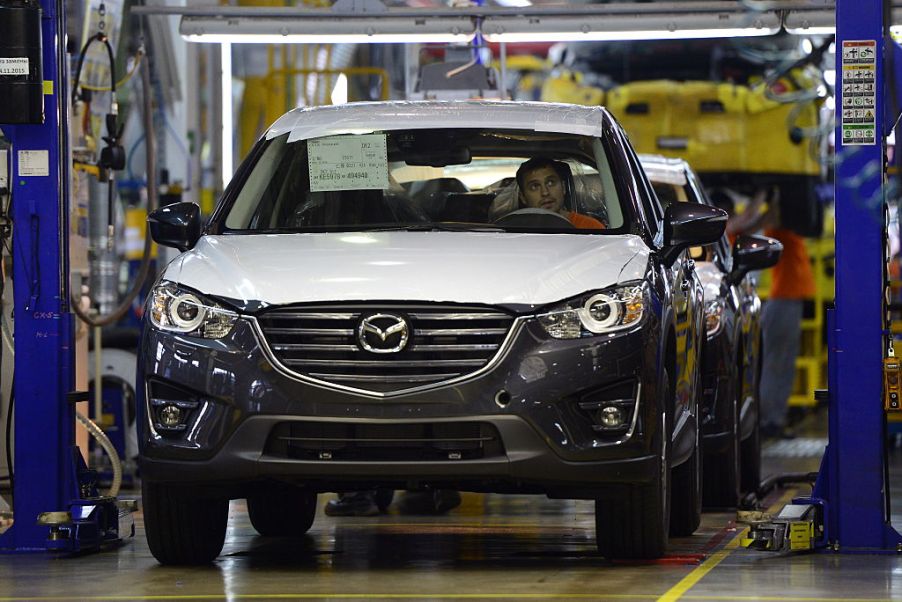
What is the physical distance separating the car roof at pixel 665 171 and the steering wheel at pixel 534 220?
3445 millimetres

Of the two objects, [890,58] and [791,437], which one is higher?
[890,58]

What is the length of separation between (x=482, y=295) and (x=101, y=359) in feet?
23.5

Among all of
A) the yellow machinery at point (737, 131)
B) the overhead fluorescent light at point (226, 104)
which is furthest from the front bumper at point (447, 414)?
the yellow machinery at point (737, 131)

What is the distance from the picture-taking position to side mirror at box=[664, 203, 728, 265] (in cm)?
771

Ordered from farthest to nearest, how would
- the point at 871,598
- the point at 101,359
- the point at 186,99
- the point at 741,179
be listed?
the point at 741,179
the point at 186,99
the point at 101,359
the point at 871,598

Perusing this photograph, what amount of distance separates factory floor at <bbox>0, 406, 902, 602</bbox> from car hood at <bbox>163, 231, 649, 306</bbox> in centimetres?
102

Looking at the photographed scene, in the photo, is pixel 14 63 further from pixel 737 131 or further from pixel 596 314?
pixel 737 131

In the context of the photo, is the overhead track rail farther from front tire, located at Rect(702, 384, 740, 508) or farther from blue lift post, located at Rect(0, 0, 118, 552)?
blue lift post, located at Rect(0, 0, 118, 552)

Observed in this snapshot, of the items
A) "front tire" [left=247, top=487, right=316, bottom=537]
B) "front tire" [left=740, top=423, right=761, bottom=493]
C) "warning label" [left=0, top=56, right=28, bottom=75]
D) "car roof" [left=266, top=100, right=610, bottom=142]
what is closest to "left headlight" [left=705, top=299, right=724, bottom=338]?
"front tire" [left=740, top=423, right=761, bottom=493]

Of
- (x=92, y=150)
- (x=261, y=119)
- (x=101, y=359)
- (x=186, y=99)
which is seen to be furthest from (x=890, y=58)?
(x=261, y=119)

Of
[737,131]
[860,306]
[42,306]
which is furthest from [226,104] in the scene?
[860,306]

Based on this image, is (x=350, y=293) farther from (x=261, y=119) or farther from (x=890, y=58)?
(x=261, y=119)

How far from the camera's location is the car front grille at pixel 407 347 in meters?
6.82

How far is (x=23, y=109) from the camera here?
812cm
